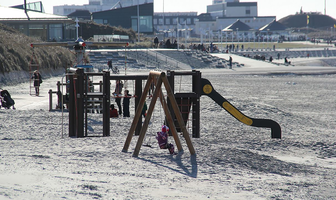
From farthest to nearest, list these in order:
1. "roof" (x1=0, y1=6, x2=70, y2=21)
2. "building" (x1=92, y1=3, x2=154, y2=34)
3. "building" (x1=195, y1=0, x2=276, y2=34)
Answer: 1. "building" (x1=195, y1=0, x2=276, y2=34)
2. "building" (x1=92, y1=3, x2=154, y2=34)
3. "roof" (x1=0, y1=6, x2=70, y2=21)

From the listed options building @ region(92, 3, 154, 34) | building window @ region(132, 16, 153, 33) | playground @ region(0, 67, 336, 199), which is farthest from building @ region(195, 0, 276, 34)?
playground @ region(0, 67, 336, 199)

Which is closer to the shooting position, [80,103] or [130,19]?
[80,103]

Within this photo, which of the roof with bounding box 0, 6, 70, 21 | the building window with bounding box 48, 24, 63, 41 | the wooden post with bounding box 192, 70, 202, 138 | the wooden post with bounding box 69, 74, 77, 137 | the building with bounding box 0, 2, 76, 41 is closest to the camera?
the wooden post with bounding box 69, 74, 77, 137

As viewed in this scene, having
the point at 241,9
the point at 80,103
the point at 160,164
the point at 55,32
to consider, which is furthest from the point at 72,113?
the point at 241,9

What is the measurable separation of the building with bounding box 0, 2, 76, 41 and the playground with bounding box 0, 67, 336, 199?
35.6 metres

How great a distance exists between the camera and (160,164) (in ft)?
28.3

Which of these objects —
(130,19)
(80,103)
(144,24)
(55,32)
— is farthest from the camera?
(144,24)

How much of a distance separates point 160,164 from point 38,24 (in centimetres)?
4432

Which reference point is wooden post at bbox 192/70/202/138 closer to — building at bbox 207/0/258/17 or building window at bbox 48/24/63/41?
building window at bbox 48/24/63/41

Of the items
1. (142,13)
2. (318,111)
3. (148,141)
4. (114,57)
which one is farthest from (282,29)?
(148,141)

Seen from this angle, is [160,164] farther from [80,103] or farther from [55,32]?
[55,32]

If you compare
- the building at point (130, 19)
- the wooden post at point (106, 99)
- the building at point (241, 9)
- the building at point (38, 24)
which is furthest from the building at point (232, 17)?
the wooden post at point (106, 99)

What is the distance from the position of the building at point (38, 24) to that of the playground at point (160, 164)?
3559cm

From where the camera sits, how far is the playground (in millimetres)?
6938
